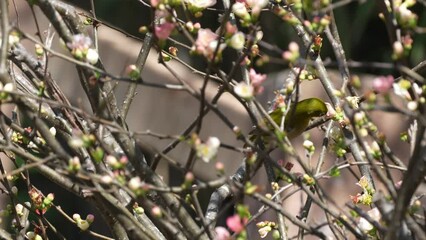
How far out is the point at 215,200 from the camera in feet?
6.74

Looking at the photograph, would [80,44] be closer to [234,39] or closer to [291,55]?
[234,39]

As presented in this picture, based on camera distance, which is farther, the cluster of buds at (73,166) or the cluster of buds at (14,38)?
the cluster of buds at (14,38)

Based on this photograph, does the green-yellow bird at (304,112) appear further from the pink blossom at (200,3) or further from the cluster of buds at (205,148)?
the cluster of buds at (205,148)

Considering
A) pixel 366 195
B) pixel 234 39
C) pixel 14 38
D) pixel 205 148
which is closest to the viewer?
pixel 205 148

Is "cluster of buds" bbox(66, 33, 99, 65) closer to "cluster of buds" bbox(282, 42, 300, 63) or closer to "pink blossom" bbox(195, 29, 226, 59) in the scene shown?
"pink blossom" bbox(195, 29, 226, 59)

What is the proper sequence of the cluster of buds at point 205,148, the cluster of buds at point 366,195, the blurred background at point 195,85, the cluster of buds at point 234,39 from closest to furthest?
1. the cluster of buds at point 205,148
2. the cluster of buds at point 234,39
3. the cluster of buds at point 366,195
4. the blurred background at point 195,85

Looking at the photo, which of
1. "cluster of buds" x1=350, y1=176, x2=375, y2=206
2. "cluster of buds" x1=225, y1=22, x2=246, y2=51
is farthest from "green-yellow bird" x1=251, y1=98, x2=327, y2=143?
"cluster of buds" x1=225, y1=22, x2=246, y2=51

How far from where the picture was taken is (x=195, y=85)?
2553 mm

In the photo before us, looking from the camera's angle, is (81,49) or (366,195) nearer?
(81,49)

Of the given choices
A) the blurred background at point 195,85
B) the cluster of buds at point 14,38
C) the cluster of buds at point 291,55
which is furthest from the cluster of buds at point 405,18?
the blurred background at point 195,85

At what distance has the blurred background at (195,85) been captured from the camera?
2.33 m

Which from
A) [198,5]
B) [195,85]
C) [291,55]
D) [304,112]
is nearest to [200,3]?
[198,5]

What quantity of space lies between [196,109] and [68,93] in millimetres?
502

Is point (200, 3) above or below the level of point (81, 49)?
above
